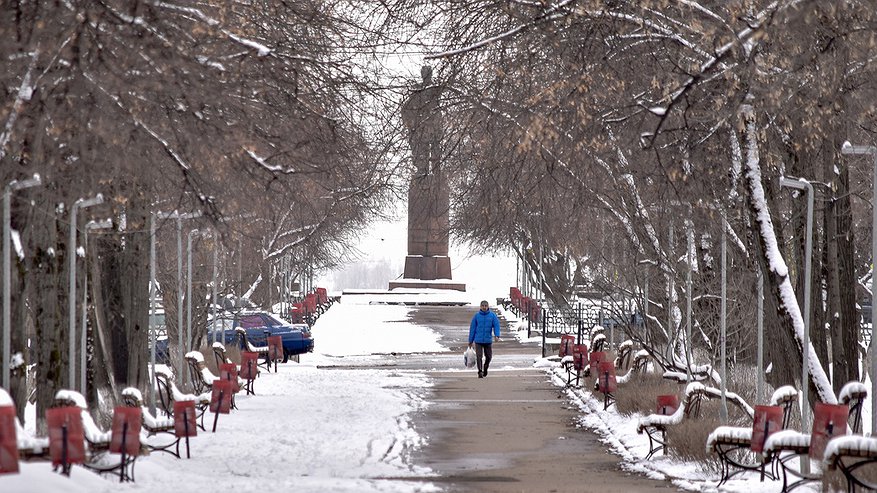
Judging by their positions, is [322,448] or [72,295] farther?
[322,448]

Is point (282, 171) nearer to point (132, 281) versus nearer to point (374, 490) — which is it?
point (374, 490)

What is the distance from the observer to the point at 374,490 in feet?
43.0

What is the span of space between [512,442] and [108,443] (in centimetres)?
612

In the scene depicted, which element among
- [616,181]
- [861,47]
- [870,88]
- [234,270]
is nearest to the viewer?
[861,47]

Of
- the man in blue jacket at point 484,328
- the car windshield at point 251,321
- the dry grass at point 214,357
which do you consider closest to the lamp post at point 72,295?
the man in blue jacket at point 484,328

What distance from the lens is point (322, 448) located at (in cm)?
1795

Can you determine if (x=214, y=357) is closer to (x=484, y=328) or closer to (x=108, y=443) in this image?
(x=484, y=328)

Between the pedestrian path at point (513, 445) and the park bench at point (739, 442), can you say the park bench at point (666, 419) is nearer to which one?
the pedestrian path at point (513, 445)

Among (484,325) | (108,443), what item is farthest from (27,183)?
(484,325)

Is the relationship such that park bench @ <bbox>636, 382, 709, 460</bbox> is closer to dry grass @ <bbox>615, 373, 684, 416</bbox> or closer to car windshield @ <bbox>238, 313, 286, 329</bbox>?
dry grass @ <bbox>615, 373, 684, 416</bbox>

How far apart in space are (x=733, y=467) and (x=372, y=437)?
5.39m

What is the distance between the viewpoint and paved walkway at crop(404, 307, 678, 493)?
14.9 meters

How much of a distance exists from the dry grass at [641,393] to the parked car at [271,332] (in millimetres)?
15184

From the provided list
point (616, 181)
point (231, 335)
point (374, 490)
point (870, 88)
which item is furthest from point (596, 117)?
point (231, 335)
